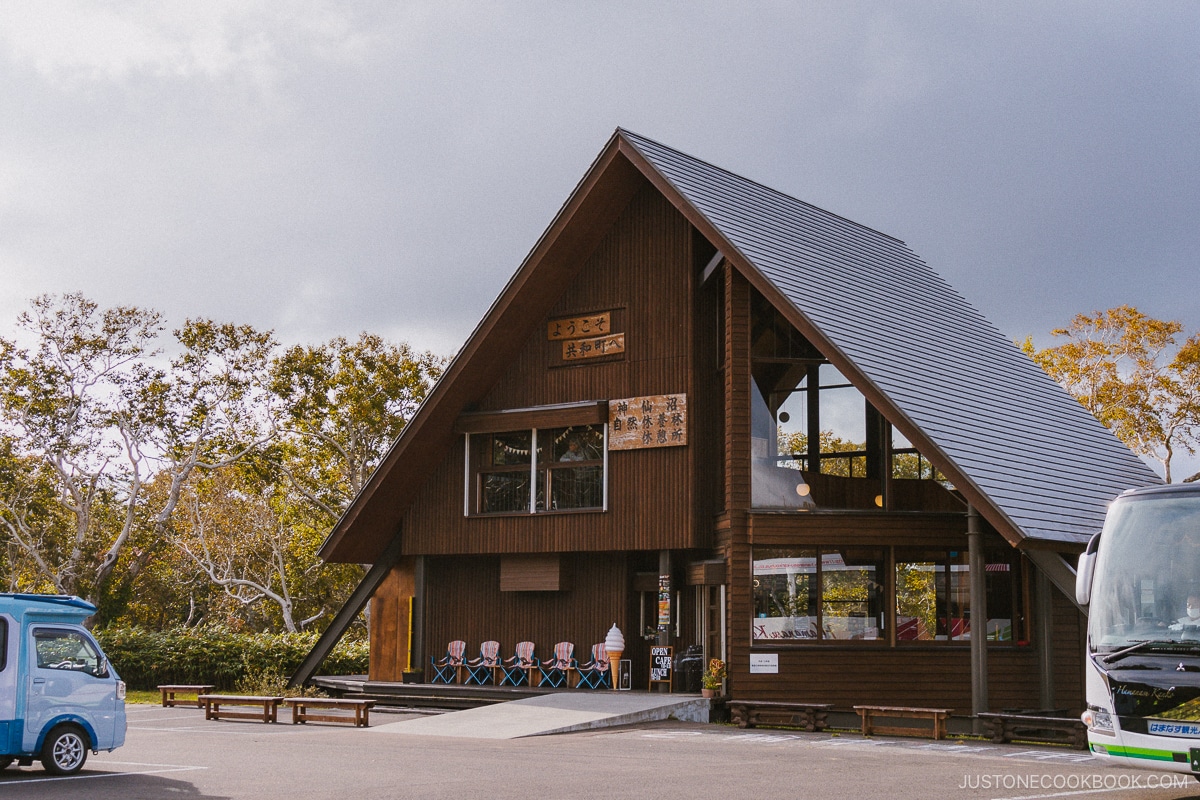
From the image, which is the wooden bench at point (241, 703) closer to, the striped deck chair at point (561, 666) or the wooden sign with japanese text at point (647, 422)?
the striped deck chair at point (561, 666)

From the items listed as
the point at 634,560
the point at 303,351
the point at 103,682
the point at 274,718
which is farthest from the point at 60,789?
the point at 303,351

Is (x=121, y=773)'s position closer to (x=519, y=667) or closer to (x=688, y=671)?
(x=688, y=671)

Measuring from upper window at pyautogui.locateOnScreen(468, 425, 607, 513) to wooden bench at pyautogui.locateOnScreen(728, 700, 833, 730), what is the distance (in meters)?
4.48

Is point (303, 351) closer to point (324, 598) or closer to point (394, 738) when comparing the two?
point (324, 598)

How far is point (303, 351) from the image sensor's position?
29.7 metres

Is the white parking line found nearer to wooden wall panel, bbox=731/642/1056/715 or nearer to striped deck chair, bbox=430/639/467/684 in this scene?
wooden wall panel, bbox=731/642/1056/715

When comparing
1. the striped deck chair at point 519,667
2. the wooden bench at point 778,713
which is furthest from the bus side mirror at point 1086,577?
the striped deck chair at point 519,667

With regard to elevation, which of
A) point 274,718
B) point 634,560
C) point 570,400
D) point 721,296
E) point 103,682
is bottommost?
point 274,718

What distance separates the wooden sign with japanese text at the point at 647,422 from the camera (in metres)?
18.5

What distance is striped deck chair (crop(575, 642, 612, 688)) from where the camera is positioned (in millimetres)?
19234

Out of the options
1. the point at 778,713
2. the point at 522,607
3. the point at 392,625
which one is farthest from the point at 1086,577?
the point at 392,625

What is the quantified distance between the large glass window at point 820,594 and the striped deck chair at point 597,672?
11.7 ft

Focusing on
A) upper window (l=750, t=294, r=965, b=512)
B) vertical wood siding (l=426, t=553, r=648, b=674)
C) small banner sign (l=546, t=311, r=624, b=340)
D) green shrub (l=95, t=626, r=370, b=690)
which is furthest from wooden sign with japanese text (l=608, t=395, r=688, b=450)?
green shrub (l=95, t=626, r=370, b=690)

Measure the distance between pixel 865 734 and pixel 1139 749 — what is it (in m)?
6.72
